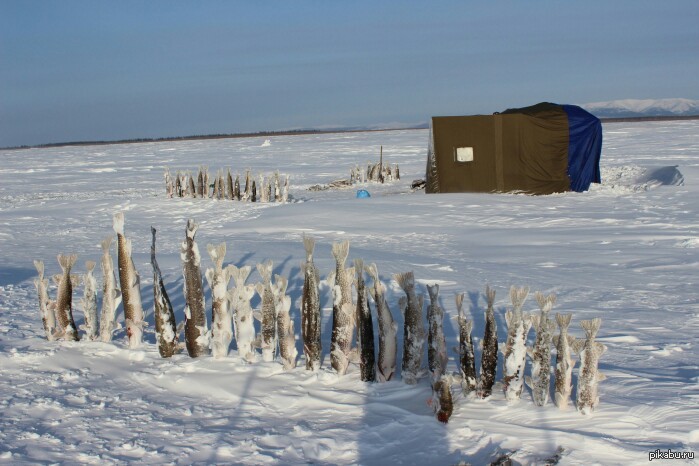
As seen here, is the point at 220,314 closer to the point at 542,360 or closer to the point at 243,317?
the point at 243,317

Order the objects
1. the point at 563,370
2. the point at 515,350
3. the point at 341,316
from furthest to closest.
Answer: the point at 341,316, the point at 515,350, the point at 563,370

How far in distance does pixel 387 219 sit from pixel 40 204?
439 inches

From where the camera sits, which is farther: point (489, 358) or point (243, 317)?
point (243, 317)

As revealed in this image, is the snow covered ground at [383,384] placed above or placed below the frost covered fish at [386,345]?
below

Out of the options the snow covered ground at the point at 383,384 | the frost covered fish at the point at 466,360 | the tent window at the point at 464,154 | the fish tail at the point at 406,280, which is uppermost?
the tent window at the point at 464,154

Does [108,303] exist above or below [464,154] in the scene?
below

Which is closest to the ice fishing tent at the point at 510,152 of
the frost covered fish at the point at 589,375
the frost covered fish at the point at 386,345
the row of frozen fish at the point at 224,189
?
the row of frozen fish at the point at 224,189

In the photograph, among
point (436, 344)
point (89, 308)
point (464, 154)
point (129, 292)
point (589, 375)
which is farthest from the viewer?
A: point (464, 154)

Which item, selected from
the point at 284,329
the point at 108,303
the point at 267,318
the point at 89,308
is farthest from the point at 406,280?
the point at 89,308

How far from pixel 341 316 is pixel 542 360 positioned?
4.88ft

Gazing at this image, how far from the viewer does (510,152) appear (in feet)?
60.1

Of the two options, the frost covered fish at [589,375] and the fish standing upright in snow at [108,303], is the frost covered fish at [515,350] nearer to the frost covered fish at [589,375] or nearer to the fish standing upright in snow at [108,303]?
the frost covered fish at [589,375]

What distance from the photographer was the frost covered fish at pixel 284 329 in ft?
16.6

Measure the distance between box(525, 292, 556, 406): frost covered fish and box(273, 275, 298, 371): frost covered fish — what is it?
1712mm
